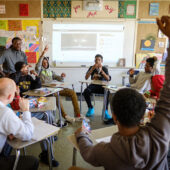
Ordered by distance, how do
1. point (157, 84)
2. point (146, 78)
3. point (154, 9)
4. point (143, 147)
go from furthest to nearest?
1. point (154, 9)
2. point (146, 78)
3. point (157, 84)
4. point (143, 147)

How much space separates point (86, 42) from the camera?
489 cm

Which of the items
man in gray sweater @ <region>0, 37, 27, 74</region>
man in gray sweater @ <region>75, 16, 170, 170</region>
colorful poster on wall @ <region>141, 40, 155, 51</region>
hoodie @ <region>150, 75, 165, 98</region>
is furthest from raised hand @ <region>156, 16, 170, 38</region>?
colorful poster on wall @ <region>141, 40, 155, 51</region>

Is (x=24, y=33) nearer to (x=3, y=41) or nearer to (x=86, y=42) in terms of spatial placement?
(x=3, y=41)

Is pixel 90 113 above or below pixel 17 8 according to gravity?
below

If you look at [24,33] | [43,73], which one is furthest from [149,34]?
[24,33]

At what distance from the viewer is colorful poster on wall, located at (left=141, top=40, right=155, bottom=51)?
4.79 m

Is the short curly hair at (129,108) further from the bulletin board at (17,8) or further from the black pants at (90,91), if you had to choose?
the bulletin board at (17,8)

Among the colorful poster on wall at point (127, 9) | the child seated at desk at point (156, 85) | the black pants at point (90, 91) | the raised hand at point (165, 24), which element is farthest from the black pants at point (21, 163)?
the colorful poster on wall at point (127, 9)

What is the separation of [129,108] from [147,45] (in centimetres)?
Result: 457

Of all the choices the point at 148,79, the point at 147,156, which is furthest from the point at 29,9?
the point at 147,156

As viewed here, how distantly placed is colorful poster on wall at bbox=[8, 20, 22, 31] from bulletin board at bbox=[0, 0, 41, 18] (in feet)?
0.51

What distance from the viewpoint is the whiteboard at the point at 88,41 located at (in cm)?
475

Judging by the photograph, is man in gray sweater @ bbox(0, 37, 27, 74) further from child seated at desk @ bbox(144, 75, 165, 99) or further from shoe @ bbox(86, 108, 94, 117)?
child seated at desk @ bbox(144, 75, 165, 99)

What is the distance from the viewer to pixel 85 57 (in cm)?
498
